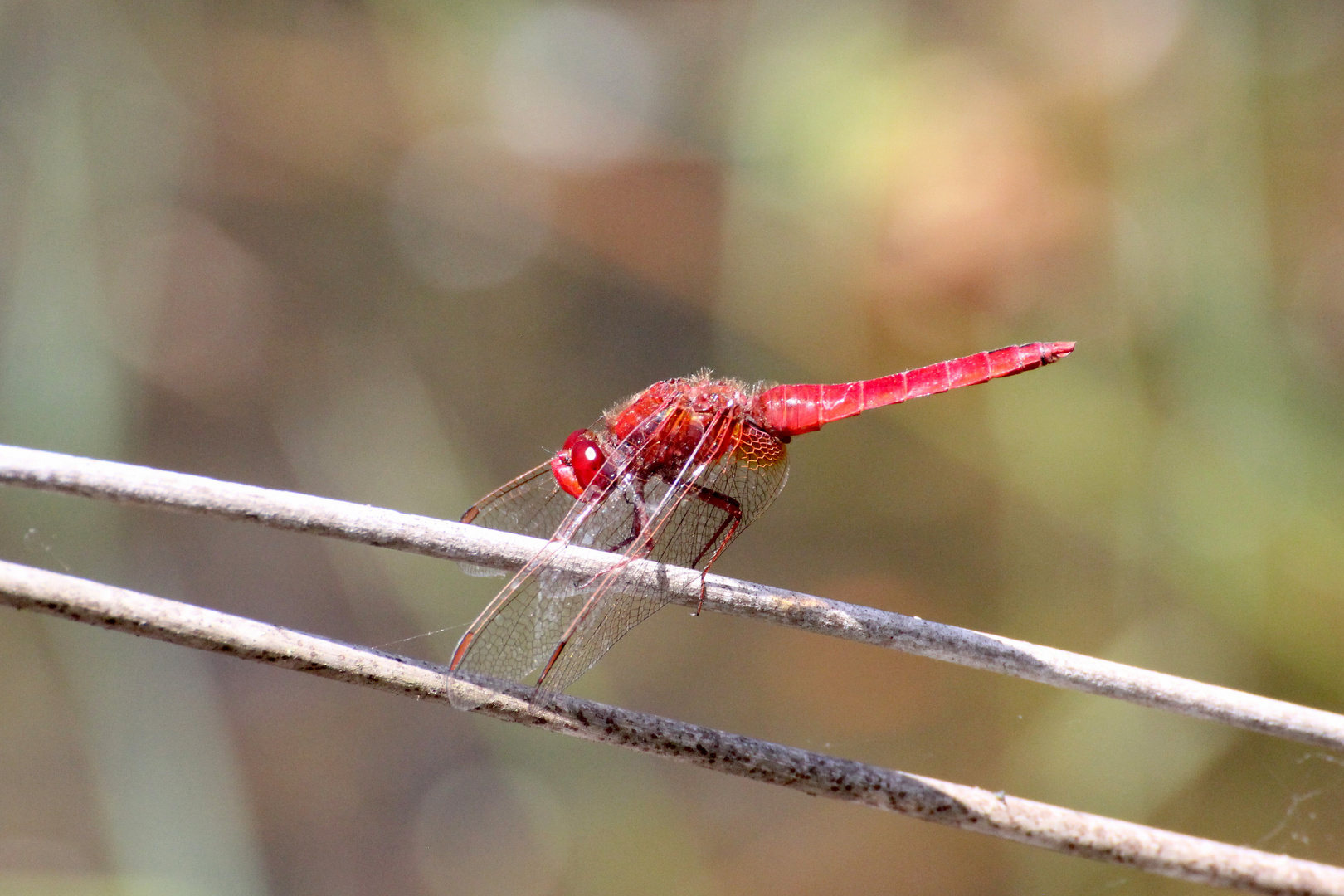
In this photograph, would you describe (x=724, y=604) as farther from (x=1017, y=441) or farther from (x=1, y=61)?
(x=1, y=61)

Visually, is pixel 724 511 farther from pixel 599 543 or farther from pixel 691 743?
pixel 691 743

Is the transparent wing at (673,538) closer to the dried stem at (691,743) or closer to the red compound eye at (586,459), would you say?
the red compound eye at (586,459)

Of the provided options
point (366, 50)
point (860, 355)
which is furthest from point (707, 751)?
point (366, 50)

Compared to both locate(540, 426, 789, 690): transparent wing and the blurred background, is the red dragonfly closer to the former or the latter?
locate(540, 426, 789, 690): transparent wing

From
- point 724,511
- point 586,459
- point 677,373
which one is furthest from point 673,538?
point 677,373

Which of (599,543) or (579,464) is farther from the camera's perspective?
(579,464)

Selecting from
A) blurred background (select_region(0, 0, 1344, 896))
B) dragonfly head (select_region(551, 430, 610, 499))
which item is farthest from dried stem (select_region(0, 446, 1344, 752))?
blurred background (select_region(0, 0, 1344, 896))
